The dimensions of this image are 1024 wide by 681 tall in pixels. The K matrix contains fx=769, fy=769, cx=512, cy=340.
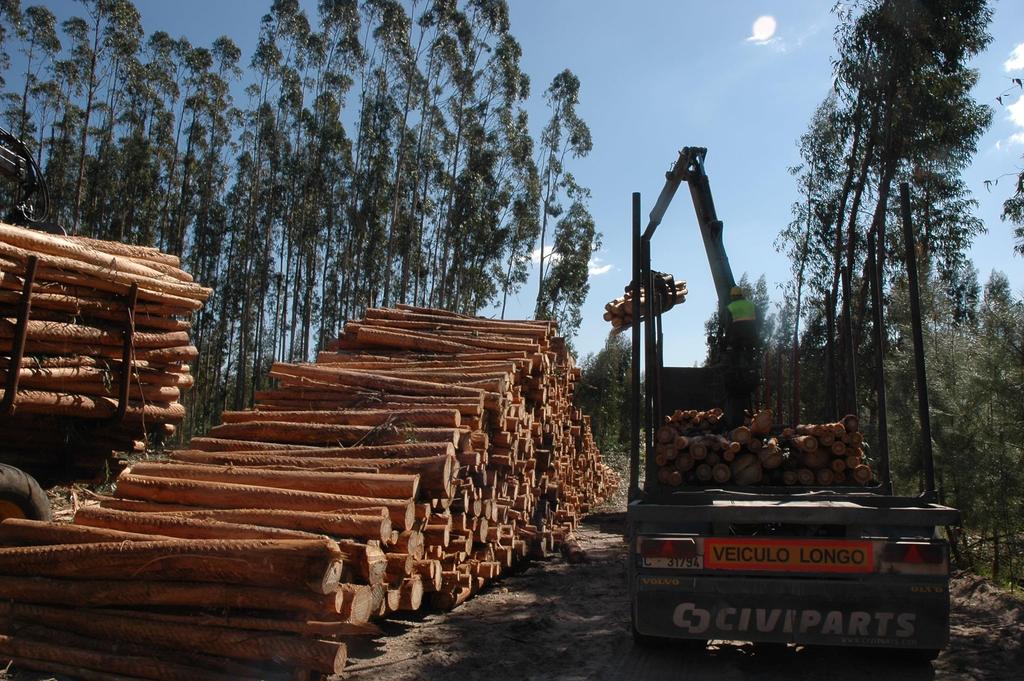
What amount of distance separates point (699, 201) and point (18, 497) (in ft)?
22.2

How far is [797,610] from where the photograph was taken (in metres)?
4.66

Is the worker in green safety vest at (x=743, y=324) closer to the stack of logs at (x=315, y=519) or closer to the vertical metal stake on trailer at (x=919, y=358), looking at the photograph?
the vertical metal stake on trailer at (x=919, y=358)

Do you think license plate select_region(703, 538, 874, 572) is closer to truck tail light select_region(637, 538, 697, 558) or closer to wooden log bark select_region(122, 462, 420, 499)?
truck tail light select_region(637, 538, 697, 558)

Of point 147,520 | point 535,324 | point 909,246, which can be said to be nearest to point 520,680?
point 147,520

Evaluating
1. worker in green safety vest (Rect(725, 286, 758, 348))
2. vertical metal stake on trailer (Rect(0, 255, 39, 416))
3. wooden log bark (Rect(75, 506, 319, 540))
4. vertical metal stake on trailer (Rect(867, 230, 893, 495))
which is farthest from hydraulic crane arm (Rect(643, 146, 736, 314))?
vertical metal stake on trailer (Rect(0, 255, 39, 416))

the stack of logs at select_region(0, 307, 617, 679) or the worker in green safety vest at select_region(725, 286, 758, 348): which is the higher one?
the worker in green safety vest at select_region(725, 286, 758, 348)

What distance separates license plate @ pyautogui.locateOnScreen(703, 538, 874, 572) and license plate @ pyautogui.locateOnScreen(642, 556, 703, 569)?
0.16ft

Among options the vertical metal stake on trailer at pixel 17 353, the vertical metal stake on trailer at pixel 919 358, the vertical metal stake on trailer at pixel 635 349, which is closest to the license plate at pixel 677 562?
the vertical metal stake on trailer at pixel 635 349

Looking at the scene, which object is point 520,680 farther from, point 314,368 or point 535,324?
point 535,324

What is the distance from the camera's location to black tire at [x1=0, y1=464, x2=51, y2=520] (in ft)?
17.7

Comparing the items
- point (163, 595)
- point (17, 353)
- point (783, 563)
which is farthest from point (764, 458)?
point (17, 353)

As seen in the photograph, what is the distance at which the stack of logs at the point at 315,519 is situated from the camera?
14.5ft

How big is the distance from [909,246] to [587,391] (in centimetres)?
3078

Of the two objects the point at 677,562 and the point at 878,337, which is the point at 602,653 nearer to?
the point at 677,562
